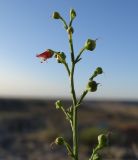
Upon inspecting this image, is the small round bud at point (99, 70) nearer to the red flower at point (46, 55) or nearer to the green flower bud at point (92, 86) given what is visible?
the green flower bud at point (92, 86)

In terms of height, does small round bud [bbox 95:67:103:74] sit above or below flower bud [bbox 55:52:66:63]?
below

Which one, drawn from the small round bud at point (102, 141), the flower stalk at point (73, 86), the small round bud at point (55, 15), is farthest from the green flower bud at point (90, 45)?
Result: the small round bud at point (102, 141)

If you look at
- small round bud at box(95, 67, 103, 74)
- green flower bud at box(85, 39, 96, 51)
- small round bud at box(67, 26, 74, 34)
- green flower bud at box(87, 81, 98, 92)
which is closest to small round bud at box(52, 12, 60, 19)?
small round bud at box(67, 26, 74, 34)

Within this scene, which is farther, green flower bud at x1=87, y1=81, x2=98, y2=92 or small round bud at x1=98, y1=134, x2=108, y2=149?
small round bud at x1=98, y1=134, x2=108, y2=149

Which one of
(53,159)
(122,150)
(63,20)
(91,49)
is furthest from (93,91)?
(122,150)

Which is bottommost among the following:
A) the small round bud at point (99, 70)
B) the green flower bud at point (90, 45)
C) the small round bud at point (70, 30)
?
the small round bud at point (99, 70)

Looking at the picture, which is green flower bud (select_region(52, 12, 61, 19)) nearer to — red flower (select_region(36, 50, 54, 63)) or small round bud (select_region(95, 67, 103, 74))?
red flower (select_region(36, 50, 54, 63))

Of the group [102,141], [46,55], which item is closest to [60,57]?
[46,55]

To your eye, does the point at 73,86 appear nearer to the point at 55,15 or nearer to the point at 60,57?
the point at 60,57

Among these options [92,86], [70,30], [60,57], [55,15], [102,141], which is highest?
[55,15]

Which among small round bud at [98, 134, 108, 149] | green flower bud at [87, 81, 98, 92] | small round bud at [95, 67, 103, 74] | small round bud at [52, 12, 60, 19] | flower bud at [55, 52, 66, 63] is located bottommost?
small round bud at [98, 134, 108, 149]

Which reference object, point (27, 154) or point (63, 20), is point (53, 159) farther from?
point (63, 20)
